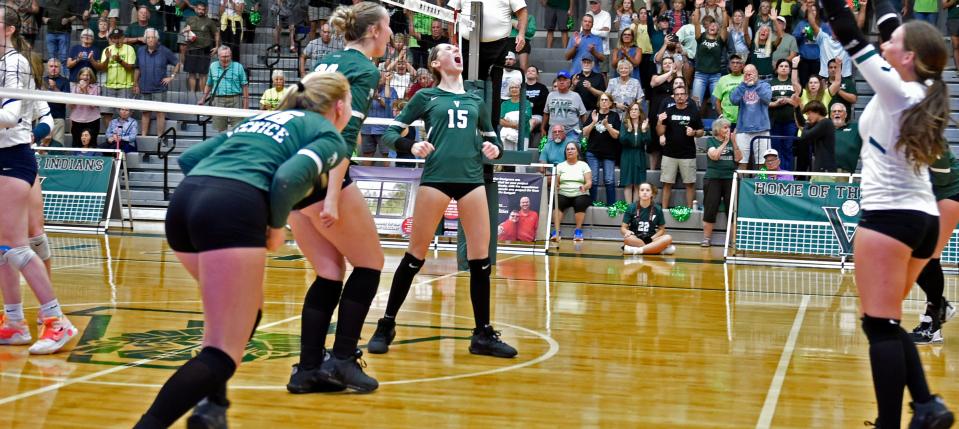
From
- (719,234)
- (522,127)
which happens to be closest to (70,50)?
(522,127)

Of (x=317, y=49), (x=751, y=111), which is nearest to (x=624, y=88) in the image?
(x=751, y=111)

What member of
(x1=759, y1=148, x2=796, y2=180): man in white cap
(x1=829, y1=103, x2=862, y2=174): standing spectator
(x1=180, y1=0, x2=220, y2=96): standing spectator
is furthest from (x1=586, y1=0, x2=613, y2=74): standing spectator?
(x1=180, y1=0, x2=220, y2=96): standing spectator

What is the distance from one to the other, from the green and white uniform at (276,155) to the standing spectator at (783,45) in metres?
14.1

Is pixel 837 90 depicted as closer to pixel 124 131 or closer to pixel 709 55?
pixel 709 55

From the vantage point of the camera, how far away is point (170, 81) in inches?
670

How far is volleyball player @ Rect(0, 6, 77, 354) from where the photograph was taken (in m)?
6.18

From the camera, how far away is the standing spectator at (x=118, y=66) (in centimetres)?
1606

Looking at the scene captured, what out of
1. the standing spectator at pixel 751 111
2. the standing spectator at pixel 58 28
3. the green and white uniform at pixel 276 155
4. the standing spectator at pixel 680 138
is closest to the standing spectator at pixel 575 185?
the standing spectator at pixel 680 138

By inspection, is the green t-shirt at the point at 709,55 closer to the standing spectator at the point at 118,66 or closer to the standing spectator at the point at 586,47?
the standing spectator at the point at 586,47

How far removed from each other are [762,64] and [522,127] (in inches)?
274

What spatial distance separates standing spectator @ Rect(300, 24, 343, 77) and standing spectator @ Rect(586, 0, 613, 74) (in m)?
5.53

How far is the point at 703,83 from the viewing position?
57.6 feet

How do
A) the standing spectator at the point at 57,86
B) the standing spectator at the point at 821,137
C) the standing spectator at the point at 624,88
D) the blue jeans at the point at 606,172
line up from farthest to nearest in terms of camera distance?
the standing spectator at the point at 624,88 < the blue jeans at the point at 606,172 < the standing spectator at the point at 57,86 < the standing spectator at the point at 821,137

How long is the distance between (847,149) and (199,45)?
10.3 meters
